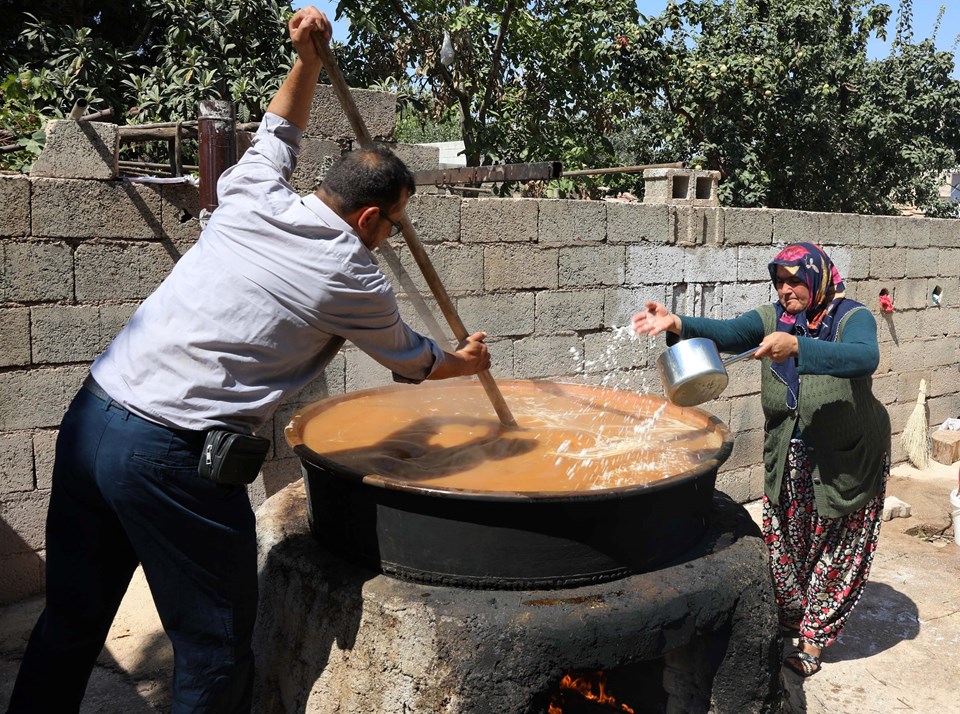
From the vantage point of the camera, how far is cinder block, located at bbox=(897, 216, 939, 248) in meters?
7.00

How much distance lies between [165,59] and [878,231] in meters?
6.80

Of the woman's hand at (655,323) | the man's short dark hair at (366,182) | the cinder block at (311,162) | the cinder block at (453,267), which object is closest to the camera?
the man's short dark hair at (366,182)

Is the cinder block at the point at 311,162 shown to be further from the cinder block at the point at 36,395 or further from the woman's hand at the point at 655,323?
the woman's hand at the point at 655,323

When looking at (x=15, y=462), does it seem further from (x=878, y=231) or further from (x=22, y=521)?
(x=878, y=231)

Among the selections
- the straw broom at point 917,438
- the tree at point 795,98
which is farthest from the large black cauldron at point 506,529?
the tree at point 795,98

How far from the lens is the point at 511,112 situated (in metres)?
10.5

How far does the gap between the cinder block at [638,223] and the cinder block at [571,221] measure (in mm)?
74

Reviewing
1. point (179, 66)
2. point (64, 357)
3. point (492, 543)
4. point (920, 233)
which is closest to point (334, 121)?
point (64, 357)

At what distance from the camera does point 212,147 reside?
3.52 metres

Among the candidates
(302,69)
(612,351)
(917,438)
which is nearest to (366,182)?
(302,69)

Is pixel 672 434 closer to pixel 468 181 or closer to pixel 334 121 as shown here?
pixel 468 181

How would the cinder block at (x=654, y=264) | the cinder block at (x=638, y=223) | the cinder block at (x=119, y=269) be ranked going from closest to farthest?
the cinder block at (x=119, y=269)
the cinder block at (x=638, y=223)
the cinder block at (x=654, y=264)

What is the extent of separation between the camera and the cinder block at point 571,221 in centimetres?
484

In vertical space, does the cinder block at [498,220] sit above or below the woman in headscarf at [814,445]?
above
